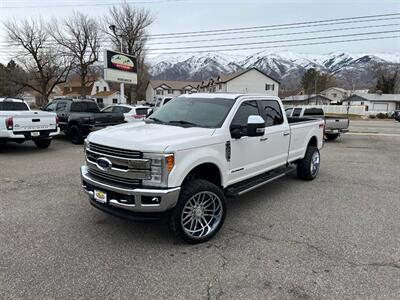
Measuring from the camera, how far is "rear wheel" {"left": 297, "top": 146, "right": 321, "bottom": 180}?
675cm

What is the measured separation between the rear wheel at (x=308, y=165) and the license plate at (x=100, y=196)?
4639 millimetres

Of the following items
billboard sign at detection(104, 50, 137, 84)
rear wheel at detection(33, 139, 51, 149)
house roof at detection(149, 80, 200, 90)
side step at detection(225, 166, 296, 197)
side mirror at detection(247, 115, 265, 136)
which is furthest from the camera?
house roof at detection(149, 80, 200, 90)

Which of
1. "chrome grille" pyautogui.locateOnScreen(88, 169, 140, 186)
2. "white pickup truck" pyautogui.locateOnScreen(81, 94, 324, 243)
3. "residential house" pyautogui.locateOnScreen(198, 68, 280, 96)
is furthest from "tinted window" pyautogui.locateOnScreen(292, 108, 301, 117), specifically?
"residential house" pyautogui.locateOnScreen(198, 68, 280, 96)

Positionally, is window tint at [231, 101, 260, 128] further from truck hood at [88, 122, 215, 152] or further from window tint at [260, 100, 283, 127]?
truck hood at [88, 122, 215, 152]

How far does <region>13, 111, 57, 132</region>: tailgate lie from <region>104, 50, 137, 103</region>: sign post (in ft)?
37.7

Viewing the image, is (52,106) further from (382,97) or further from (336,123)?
(382,97)

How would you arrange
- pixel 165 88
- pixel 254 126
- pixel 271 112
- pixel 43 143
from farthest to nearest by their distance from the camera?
pixel 165 88 < pixel 43 143 < pixel 271 112 < pixel 254 126

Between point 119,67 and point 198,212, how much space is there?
66.2ft

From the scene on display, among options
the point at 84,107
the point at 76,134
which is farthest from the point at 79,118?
the point at 84,107

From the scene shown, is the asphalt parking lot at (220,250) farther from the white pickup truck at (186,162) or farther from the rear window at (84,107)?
the rear window at (84,107)

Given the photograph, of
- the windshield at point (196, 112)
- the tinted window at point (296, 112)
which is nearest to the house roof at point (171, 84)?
the tinted window at point (296, 112)

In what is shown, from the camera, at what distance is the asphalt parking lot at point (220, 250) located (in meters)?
2.90

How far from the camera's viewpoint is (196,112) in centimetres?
473

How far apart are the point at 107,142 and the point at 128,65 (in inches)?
812
